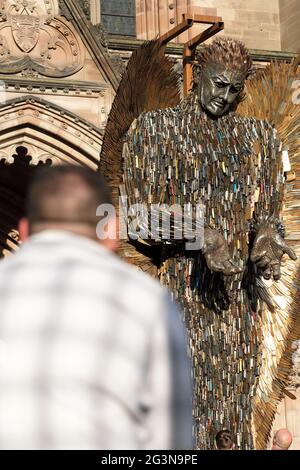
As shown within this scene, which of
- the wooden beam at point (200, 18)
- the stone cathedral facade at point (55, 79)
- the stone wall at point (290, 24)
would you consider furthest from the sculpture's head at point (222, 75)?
the stone wall at point (290, 24)

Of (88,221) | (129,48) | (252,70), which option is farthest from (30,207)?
(129,48)

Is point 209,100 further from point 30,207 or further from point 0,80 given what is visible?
point 0,80

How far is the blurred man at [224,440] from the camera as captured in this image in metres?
5.48

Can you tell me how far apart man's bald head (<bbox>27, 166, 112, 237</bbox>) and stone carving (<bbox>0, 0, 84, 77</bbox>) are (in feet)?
30.3

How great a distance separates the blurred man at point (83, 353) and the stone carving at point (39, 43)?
930 centimetres

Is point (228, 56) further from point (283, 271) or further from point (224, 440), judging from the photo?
point (224, 440)

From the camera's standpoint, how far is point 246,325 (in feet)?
18.9

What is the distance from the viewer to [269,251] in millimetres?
5609

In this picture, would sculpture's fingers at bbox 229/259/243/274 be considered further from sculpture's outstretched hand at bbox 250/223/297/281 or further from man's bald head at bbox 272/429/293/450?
man's bald head at bbox 272/429/293/450

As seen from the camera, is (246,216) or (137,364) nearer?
(137,364)

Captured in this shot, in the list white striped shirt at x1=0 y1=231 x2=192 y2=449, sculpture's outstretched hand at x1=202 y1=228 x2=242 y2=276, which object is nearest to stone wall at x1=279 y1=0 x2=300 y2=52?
sculpture's outstretched hand at x1=202 y1=228 x2=242 y2=276

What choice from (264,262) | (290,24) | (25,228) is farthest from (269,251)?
(290,24)

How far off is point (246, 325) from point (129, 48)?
23.4 ft

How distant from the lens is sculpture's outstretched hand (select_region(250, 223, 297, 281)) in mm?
5605
